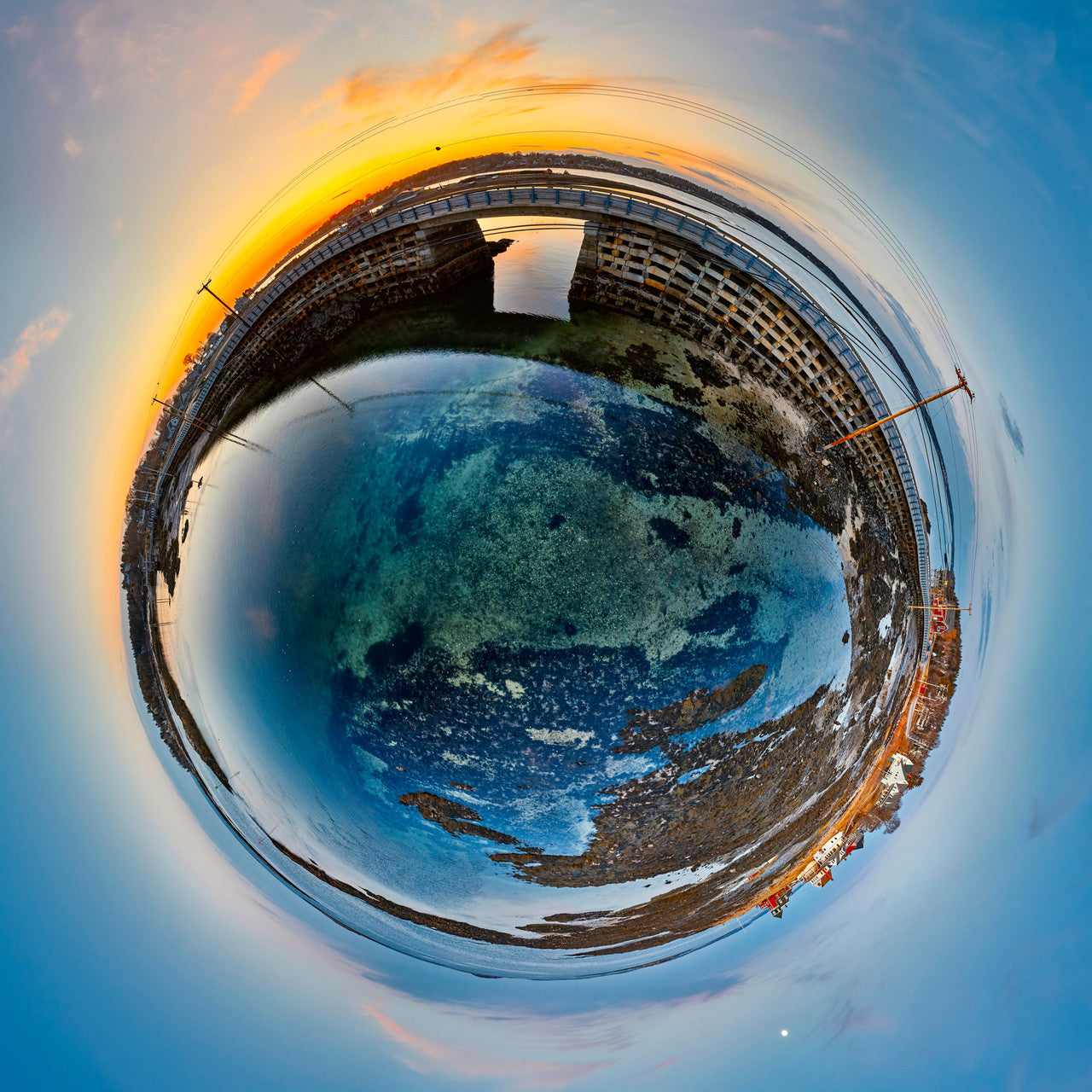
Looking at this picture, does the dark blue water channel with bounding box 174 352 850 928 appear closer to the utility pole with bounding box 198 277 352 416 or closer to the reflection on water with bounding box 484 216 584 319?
the utility pole with bounding box 198 277 352 416

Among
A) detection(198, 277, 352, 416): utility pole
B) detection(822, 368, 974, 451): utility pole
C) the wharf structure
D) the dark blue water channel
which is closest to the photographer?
the dark blue water channel

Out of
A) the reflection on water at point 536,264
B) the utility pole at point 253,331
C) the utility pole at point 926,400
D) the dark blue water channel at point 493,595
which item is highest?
the utility pole at point 926,400

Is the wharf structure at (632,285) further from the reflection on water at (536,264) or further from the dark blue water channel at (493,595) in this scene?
the dark blue water channel at (493,595)

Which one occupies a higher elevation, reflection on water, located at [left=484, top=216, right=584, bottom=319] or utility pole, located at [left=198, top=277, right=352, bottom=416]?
reflection on water, located at [left=484, top=216, right=584, bottom=319]

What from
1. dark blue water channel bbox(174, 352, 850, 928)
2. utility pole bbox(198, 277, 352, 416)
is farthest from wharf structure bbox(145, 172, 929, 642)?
dark blue water channel bbox(174, 352, 850, 928)

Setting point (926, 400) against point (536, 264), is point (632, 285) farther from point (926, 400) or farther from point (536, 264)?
point (926, 400)

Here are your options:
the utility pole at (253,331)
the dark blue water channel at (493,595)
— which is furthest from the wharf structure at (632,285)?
the dark blue water channel at (493,595)

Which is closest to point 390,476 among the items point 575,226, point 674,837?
point 575,226

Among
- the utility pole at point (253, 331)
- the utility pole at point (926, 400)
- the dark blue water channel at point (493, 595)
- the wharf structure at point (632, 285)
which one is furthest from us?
the utility pole at point (926, 400)

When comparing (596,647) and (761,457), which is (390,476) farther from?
(761,457)
